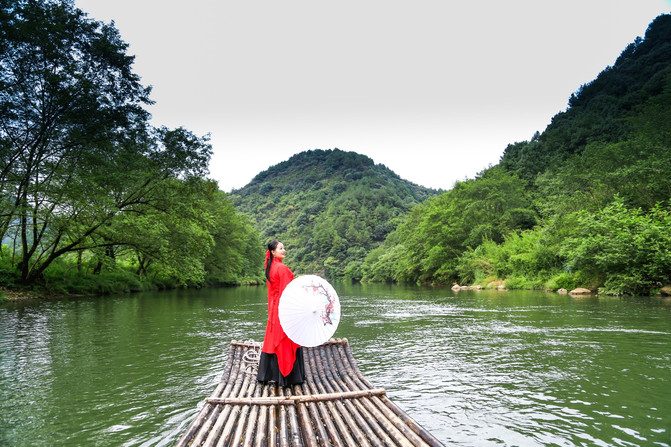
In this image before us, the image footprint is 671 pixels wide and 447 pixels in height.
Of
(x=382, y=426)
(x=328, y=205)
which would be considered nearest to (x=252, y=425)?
(x=382, y=426)

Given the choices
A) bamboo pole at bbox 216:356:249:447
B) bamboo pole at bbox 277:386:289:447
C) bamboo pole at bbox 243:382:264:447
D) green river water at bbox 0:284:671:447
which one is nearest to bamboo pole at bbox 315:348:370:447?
bamboo pole at bbox 277:386:289:447

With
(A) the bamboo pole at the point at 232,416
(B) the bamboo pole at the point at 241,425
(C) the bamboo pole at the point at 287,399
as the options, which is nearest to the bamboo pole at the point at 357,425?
(C) the bamboo pole at the point at 287,399

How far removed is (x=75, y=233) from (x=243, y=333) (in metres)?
14.5

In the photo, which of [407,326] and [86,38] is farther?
[86,38]

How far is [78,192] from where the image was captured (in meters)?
19.2

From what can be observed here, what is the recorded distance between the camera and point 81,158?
2188 centimetres

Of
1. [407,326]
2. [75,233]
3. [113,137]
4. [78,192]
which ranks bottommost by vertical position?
[407,326]

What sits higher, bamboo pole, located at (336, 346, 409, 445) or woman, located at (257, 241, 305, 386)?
woman, located at (257, 241, 305, 386)

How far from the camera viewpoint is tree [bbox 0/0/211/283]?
62.1 ft

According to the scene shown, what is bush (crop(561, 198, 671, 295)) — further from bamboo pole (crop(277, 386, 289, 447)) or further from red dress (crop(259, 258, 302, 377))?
bamboo pole (crop(277, 386, 289, 447))

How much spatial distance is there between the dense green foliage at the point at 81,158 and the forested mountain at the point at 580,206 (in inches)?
908

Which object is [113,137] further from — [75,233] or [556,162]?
[556,162]

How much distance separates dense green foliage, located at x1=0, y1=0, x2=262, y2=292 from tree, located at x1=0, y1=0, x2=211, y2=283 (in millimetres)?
54

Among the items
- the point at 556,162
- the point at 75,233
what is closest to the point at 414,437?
the point at 75,233
